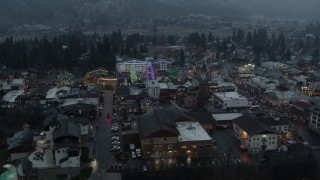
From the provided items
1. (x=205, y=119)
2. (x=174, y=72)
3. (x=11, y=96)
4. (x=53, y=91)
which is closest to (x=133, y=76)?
(x=174, y=72)

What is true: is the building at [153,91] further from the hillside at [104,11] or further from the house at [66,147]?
the hillside at [104,11]

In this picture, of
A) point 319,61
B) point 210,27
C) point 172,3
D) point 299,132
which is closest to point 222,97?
point 299,132

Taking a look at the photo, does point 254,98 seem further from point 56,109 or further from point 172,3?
point 172,3

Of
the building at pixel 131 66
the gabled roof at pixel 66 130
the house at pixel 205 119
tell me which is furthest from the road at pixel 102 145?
the building at pixel 131 66

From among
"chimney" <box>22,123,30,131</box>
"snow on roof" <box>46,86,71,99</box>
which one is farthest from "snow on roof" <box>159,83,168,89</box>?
"chimney" <box>22,123,30,131</box>

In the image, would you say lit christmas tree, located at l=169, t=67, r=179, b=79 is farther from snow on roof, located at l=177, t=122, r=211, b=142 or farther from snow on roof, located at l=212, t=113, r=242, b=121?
snow on roof, located at l=177, t=122, r=211, b=142
